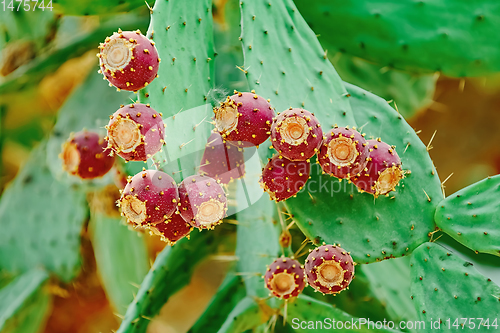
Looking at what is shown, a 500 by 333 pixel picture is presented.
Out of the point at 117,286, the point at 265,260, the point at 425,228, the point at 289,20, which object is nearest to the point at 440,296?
the point at 425,228

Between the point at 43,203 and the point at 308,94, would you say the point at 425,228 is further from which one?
the point at 43,203

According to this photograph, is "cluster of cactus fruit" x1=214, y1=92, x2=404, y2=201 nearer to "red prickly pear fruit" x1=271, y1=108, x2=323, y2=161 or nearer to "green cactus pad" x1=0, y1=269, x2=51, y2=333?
"red prickly pear fruit" x1=271, y1=108, x2=323, y2=161

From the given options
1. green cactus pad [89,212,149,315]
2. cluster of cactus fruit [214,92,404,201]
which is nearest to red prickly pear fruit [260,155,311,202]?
cluster of cactus fruit [214,92,404,201]

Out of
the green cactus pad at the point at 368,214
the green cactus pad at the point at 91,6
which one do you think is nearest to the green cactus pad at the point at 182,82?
the green cactus pad at the point at 368,214

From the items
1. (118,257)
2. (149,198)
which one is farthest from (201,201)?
(118,257)

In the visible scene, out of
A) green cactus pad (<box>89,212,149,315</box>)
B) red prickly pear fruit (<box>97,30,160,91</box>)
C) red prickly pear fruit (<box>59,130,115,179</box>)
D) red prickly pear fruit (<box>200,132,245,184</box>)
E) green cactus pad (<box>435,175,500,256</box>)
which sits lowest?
green cactus pad (<box>89,212,149,315</box>)

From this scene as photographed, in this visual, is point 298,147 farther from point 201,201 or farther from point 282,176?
point 201,201

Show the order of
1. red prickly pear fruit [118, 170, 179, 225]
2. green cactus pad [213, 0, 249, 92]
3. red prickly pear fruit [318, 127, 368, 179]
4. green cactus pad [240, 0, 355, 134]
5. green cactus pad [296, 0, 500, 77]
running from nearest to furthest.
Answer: red prickly pear fruit [118, 170, 179, 225] → red prickly pear fruit [318, 127, 368, 179] → green cactus pad [240, 0, 355, 134] → green cactus pad [296, 0, 500, 77] → green cactus pad [213, 0, 249, 92]
